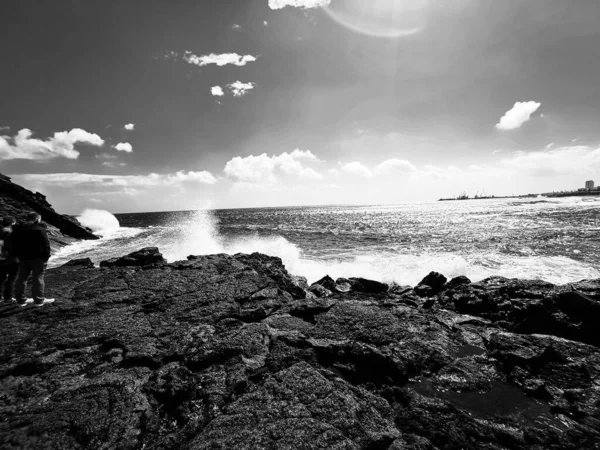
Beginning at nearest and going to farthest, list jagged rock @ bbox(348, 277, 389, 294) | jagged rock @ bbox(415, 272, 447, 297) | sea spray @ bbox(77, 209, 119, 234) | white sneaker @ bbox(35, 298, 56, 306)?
1. white sneaker @ bbox(35, 298, 56, 306)
2. jagged rock @ bbox(415, 272, 447, 297)
3. jagged rock @ bbox(348, 277, 389, 294)
4. sea spray @ bbox(77, 209, 119, 234)

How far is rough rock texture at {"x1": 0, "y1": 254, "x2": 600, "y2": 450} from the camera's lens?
3693 mm

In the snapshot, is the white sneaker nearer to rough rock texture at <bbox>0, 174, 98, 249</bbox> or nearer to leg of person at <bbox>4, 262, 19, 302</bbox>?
leg of person at <bbox>4, 262, 19, 302</bbox>

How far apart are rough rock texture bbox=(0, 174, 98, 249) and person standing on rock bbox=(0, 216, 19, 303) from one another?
1212 inches

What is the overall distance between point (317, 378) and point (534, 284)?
12.3 m

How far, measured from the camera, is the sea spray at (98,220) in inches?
2338

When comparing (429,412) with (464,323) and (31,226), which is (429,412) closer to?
(464,323)

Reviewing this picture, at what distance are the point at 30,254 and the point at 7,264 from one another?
944 millimetres

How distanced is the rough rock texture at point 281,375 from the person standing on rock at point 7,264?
35.8 inches

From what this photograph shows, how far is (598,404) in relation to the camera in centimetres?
447

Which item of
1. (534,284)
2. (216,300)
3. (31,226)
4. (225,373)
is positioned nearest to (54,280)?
(31,226)

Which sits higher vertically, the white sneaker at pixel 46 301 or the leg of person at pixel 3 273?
the leg of person at pixel 3 273

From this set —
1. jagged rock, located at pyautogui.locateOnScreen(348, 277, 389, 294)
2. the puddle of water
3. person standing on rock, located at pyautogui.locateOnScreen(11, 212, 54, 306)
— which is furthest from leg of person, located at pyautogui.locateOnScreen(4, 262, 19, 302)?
jagged rock, located at pyautogui.locateOnScreen(348, 277, 389, 294)

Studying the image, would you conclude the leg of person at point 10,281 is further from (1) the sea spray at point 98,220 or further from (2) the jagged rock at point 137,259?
(1) the sea spray at point 98,220

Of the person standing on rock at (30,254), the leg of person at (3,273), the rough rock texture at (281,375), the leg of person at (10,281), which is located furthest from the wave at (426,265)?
the leg of person at (3,273)
